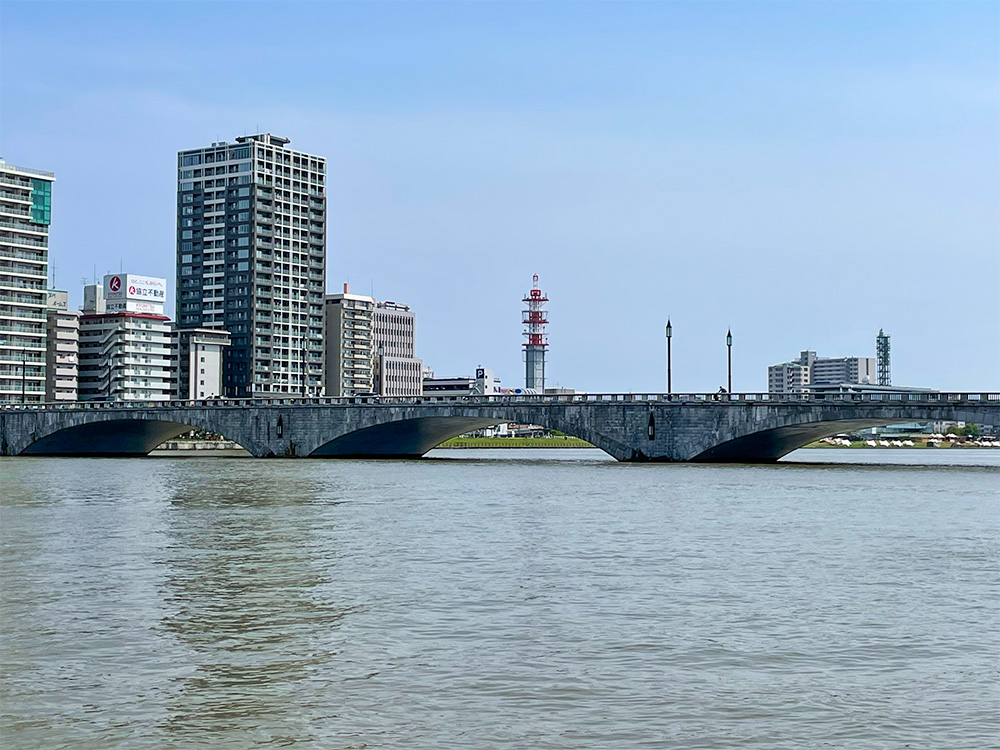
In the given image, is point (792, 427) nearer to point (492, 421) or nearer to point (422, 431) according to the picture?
point (492, 421)

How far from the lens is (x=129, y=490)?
67312mm

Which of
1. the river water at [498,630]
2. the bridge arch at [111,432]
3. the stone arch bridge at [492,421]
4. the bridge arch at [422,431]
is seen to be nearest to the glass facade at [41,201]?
the stone arch bridge at [492,421]

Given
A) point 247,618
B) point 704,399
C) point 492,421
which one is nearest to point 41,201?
point 492,421

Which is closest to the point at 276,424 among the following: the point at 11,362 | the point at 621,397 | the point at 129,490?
the point at 621,397

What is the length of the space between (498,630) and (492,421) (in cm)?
8744

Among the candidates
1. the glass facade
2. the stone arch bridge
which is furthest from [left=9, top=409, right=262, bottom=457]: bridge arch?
the glass facade

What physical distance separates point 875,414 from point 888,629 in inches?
2792

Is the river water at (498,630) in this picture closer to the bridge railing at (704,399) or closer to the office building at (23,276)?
the bridge railing at (704,399)

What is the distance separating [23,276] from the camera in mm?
191000

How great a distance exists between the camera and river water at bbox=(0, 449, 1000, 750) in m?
16.9

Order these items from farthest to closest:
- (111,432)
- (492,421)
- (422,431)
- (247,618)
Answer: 1. (111,432)
2. (422,431)
3. (492,421)
4. (247,618)

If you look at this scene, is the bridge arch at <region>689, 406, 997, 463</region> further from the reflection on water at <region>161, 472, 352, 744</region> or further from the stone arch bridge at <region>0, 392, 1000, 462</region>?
the reflection on water at <region>161, 472, 352, 744</region>

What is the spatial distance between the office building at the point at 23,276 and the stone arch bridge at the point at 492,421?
61.5 m

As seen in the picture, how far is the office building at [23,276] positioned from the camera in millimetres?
188625
